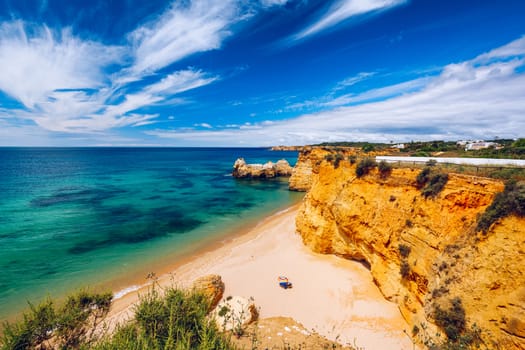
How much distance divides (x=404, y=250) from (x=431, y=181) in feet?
13.5

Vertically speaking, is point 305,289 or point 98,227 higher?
point 98,227

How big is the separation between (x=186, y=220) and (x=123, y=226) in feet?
22.9

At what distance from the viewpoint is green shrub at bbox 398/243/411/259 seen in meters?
11.8

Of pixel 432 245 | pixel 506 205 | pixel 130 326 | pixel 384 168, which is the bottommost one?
pixel 130 326

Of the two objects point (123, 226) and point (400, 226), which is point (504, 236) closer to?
point (400, 226)

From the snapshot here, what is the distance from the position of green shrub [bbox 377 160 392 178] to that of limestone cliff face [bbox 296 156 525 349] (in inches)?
16.7

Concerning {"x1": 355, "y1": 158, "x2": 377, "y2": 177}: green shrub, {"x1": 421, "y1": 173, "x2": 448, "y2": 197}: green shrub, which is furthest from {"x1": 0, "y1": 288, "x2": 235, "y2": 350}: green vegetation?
{"x1": 355, "y1": 158, "x2": 377, "y2": 177}: green shrub

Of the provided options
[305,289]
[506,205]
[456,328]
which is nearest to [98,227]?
[305,289]

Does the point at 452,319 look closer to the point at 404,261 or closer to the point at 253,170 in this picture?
the point at 404,261

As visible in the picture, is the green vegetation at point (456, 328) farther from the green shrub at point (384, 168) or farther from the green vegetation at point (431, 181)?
the green shrub at point (384, 168)

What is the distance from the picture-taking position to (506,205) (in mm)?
8742

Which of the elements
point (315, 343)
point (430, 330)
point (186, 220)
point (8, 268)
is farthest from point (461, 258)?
point (8, 268)

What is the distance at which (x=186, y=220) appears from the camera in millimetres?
27922

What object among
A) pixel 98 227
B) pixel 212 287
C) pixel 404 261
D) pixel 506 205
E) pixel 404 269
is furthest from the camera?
pixel 98 227
